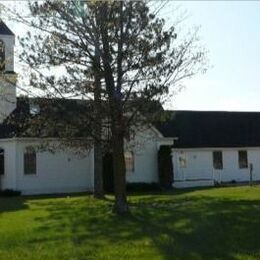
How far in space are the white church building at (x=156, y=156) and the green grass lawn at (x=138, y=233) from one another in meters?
12.3

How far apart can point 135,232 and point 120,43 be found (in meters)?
7.36

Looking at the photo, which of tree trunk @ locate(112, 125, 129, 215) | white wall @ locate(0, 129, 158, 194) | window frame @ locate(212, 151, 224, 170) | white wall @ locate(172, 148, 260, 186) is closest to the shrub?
white wall @ locate(0, 129, 158, 194)

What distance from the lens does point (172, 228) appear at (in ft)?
55.7

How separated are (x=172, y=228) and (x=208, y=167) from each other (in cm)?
2940

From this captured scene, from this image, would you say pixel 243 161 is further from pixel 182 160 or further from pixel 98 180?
pixel 98 180

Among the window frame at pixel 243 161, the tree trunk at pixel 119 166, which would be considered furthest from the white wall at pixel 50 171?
the tree trunk at pixel 119 166

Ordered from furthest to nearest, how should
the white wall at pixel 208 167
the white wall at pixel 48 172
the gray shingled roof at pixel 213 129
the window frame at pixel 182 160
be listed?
1. the gray shingled roof at pixel 213 129
2. the window frame at pixel 182 160
3. the white wall at pixel 208 167
4. the white wall at pixel 48 172

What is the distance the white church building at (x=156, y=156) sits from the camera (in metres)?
38.6

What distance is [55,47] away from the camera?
70.6ft

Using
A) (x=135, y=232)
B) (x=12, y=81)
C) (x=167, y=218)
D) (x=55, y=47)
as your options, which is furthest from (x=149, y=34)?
(x=135, y=232)

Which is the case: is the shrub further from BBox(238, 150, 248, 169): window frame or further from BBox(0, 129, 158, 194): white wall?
BBox(238, 150, 248, 169): window frame

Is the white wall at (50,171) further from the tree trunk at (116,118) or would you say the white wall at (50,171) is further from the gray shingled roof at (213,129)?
the tree trunk at (116,118)

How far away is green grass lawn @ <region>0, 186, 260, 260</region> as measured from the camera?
1321 cm

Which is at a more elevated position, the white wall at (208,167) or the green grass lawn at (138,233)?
the white wall at (208,167)
